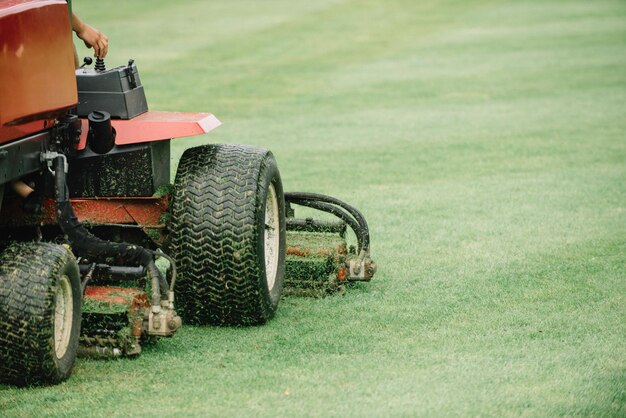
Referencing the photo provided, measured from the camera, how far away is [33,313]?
489cm

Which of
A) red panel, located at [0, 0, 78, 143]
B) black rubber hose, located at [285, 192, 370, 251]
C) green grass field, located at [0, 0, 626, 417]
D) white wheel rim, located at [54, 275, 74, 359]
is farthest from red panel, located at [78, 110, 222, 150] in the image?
black rubber hose, located at [285, 192, 370, 251]

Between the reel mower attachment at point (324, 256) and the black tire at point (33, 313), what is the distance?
6.34 ft

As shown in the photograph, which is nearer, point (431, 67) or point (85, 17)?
point (431, 67)

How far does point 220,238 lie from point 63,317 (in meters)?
0.93

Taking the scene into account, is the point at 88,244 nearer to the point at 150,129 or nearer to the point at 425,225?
the point at 150,129

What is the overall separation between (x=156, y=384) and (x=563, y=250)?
3.62 metres

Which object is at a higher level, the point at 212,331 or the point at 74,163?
the point at 74,163

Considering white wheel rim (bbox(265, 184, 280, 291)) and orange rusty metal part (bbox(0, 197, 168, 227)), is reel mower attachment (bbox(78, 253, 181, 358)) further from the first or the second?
white wheel rim (bbox(265, 184, 280, 291))

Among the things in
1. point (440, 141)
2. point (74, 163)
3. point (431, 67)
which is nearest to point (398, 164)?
point (440, 141)

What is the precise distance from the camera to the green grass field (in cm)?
507

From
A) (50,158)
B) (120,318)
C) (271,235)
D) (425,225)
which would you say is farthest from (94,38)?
(425,225)

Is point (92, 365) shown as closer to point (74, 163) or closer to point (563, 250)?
point (74, 163)

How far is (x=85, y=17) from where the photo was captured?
26.3 metres

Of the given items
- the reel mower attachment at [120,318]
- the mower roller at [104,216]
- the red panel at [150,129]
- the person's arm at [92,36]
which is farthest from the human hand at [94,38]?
the reel mower attachment at [120,318]
